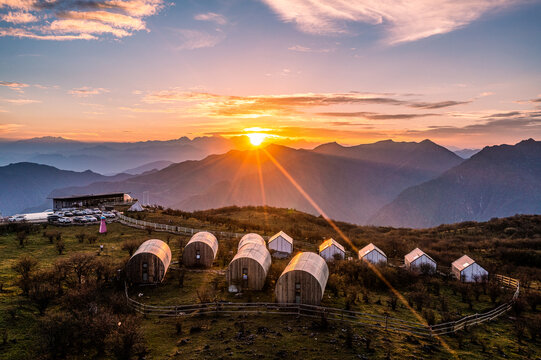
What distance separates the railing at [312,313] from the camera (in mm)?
23312

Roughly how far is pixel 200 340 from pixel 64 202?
71627mm

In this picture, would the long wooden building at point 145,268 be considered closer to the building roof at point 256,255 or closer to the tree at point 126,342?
the building roof at point 256,255

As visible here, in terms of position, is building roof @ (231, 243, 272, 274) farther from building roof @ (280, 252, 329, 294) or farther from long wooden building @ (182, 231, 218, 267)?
long wooden building @ (182, 231, 218, 267)

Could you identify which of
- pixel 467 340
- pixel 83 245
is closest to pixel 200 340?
pixel 467 340

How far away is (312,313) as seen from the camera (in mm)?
24812

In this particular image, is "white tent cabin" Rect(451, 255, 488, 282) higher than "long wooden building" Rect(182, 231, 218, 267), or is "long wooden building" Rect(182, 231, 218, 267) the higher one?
"long wooden building" Rect(182, 231, 218, 267)

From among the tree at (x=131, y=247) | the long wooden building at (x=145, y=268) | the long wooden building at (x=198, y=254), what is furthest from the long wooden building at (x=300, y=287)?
the tree at (x=131, y=247)

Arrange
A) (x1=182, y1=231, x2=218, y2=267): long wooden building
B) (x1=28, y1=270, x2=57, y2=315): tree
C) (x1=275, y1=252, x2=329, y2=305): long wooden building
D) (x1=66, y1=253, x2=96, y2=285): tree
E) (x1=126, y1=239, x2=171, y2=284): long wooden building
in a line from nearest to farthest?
(x1=28, y1=270, x2=57, y2=315): tree, (x1=275, y1=252, x2=329, y2=305): long wooden building, (x1=66, y1=253, x2=96, y2=285): tree, (x1=126, y1=239, x2=171, y2=284): long wooden building, (x1=182, y1=231, x2=218, y2=267): long wooden building

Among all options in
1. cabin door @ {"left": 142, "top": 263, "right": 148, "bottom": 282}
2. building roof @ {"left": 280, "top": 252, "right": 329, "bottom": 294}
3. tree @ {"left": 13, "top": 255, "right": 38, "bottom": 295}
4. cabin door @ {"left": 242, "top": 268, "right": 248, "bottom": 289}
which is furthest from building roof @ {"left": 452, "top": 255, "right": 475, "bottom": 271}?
tree @ {"left": 13, "top": 255, "right": 38, "bottom": 295}

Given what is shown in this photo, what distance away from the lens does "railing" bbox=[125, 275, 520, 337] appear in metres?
23.3

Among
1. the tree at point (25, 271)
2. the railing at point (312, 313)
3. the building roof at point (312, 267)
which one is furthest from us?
the building roof at point (312, 267)

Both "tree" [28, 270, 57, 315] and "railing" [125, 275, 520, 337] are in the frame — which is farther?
"tree" [28, 270, 57, 315]

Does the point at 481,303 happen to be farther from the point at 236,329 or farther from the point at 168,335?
the point at 168,335

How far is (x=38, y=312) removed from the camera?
2323cm
